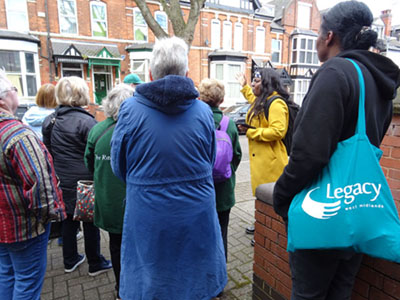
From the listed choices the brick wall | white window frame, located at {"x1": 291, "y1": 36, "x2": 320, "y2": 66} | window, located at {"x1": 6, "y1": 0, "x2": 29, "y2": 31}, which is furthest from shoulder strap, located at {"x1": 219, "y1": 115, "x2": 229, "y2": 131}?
white window frame, located at {"x1": 291, "y1": 36, "x2": 320, "y2": 66}

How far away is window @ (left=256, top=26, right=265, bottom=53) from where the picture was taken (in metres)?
24.3

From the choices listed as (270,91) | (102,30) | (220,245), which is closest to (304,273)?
(220,245)

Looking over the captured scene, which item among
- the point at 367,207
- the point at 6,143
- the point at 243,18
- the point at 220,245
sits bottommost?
the point at 220,245

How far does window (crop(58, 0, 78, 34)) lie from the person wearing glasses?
18418mm

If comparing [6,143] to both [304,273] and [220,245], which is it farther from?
[304,273]

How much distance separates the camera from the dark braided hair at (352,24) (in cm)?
132

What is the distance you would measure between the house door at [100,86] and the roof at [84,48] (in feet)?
5.47

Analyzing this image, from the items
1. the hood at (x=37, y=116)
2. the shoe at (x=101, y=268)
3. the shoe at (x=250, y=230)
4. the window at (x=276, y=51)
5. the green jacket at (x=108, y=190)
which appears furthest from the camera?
the window at (x=276, y=51)

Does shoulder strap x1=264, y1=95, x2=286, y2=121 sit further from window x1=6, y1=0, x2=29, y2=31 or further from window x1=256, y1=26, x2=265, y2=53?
window x1=256, y1=26, x2=265, y2=53

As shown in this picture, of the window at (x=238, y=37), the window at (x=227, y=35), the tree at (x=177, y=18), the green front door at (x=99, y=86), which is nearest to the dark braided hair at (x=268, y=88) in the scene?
the tree at (x=177, y=18)

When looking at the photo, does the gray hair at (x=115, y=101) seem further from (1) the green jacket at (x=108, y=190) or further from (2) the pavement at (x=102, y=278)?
(2) the pavement at (x=102, y=278)

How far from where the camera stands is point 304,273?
55.2 inches

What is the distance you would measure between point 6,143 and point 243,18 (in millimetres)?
24506

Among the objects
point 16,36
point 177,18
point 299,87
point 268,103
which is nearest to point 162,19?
point 16,36
